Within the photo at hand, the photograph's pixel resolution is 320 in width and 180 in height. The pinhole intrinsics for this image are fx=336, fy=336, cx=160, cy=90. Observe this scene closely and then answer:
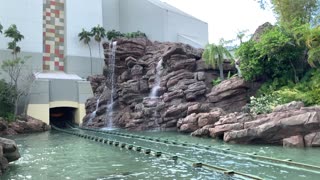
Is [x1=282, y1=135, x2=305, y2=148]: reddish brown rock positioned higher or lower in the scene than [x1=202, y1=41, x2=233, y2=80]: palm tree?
lower

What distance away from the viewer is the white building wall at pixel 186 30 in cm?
3944

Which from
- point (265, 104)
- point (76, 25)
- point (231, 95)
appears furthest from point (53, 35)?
point (265, 104)

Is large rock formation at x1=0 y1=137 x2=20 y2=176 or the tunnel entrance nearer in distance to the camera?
large rock formation at x1=0 y1=137 x2=20 y2=176

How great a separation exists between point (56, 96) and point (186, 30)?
Answer: 1866 centimetres

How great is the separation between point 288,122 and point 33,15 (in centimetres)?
3105

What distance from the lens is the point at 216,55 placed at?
2089 centimetres

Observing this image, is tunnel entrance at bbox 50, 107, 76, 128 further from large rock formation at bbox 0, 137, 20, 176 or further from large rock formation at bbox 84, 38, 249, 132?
large rock formation at bbox 0, 137, 20, 176

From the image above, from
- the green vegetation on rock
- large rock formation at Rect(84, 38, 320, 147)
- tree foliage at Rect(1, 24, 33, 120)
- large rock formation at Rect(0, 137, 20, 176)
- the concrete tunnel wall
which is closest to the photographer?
large rock formation at Rect(0, 137, 20, 176)

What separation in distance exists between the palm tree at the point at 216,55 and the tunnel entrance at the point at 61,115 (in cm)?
1703

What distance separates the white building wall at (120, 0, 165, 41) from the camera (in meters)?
39.2

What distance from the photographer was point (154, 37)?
130ft

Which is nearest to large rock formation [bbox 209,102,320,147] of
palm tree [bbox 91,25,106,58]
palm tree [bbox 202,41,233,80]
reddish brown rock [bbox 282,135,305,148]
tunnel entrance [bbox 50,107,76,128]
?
reddish brown rock [bbox 282,135,305,148]

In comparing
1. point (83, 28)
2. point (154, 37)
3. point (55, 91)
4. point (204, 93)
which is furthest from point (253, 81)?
point (83, 28)

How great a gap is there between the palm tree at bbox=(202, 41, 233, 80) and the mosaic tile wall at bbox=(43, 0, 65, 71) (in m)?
21.0
